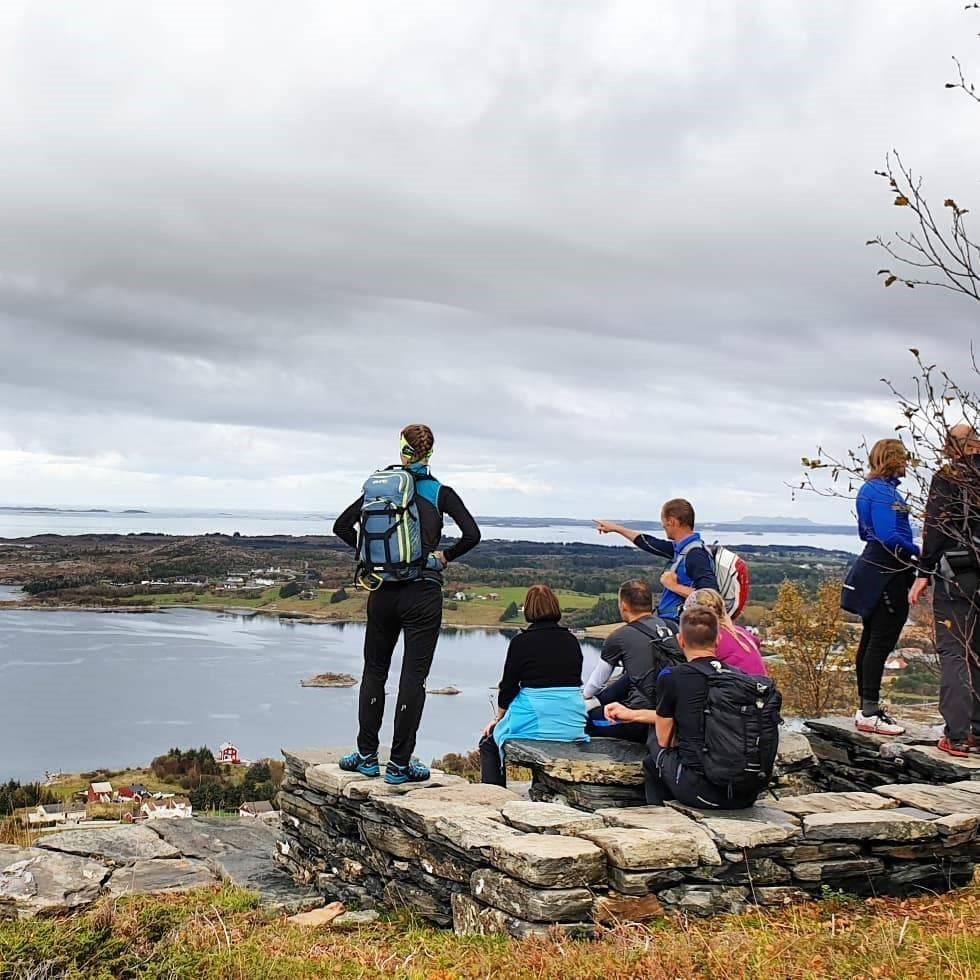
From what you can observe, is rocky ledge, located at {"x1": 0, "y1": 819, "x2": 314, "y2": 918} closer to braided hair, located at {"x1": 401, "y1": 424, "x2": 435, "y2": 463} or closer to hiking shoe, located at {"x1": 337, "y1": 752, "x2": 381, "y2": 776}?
hiking shoe, located at {"x1": 337, "y1": 752, "x2": 381, "y2": 776}

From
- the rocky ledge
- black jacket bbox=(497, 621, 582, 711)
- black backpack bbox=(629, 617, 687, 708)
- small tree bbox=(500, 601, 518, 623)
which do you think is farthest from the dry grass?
small tree bbox=(500, 601, 518, 623)

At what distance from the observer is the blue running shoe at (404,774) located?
5824mm

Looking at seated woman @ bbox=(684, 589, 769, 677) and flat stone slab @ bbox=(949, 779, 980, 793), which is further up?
seated woman @ bbox=(684, 589, 769, 677)

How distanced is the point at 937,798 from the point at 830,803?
2.39 ft

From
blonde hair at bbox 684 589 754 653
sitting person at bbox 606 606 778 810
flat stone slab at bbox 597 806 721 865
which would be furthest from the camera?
blonde hair at bbox 684 589 754 653

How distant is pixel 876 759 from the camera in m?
6.79

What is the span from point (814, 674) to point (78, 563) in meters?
54.3

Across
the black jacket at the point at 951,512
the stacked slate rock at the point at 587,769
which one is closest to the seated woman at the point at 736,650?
the stacked slate rock at the point at 587,769

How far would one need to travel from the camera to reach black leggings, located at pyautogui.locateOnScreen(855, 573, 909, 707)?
21.4 ft

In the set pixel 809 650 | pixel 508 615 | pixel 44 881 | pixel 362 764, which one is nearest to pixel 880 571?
pixel 362 764

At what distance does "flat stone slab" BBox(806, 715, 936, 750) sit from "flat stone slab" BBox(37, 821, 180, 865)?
496 cm

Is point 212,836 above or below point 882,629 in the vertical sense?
below

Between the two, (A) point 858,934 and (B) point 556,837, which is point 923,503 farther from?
(B) point 556,837

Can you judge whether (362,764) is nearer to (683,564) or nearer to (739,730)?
(683,564)
